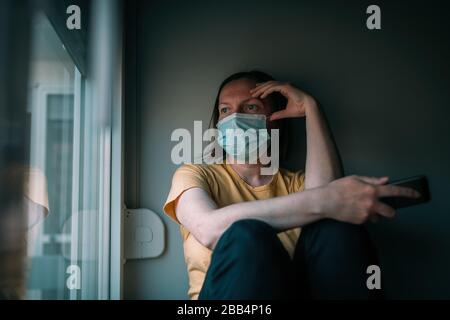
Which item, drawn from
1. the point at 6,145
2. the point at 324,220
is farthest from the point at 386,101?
the point at 6,145

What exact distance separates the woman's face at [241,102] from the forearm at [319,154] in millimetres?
112

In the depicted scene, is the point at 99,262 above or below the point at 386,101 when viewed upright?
below

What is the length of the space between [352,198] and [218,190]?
341 mm

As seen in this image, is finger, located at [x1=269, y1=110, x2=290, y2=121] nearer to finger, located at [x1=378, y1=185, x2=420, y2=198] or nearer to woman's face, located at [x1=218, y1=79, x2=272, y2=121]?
woman's face, located at [x1=218, y1=79, x2=272, y2=121]

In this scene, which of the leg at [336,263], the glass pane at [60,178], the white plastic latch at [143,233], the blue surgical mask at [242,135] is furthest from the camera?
the white plastic latch at [143,233]

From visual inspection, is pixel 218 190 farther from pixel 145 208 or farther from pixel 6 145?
pixel 6 145

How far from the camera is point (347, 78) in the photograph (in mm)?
1222

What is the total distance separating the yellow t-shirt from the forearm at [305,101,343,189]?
0.35ft

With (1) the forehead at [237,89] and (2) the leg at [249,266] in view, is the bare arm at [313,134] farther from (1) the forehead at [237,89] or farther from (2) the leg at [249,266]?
(2) the leg at [249,266]

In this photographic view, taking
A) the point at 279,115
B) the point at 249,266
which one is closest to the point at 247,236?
the point at 249,266

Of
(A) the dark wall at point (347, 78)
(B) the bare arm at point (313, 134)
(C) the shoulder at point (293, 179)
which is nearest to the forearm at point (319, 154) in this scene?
(B) the bare arm at point (313, 134)

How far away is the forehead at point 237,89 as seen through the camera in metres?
1.08

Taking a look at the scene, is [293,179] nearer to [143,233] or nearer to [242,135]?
[242,135]

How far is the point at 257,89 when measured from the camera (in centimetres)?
108
